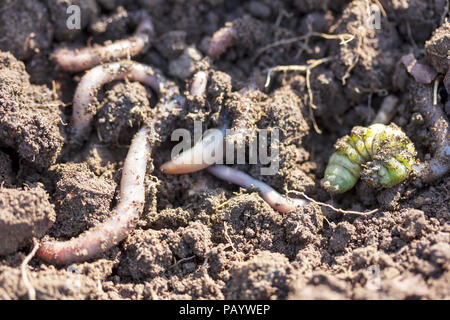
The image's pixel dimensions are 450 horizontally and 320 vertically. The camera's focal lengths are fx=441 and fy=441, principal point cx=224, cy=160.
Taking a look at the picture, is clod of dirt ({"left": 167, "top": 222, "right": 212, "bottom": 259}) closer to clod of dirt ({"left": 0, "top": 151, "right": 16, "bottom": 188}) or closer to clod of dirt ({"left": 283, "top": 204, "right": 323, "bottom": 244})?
clod of dirt ({"left": 283, "top": 204, "right": 323, "bottom": 244})

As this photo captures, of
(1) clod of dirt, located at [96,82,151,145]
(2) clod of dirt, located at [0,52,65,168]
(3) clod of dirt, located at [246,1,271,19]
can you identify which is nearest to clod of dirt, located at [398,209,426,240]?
(1) clod of dirt, located at [96,82,151,145]

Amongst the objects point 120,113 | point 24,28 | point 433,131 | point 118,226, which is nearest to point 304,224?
point 433,131

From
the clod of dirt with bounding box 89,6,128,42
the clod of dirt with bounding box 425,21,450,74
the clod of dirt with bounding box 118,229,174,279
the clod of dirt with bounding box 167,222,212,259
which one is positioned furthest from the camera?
the clod of dirt with bounding box 89,6,128,42

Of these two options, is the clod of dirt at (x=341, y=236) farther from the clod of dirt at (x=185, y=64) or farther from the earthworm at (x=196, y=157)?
the clod of dirt at (x=185, y=64)

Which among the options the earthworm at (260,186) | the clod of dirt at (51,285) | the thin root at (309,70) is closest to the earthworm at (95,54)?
the thin root at (309,70)

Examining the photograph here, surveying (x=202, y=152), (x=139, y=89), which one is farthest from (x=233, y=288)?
(x=139, y=89)

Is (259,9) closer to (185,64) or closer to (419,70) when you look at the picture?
(185,64)

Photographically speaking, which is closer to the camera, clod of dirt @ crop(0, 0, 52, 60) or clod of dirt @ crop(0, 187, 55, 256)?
clod of dirt @ crop(0, 187, 55, 256)
